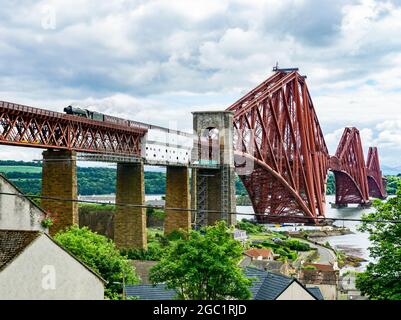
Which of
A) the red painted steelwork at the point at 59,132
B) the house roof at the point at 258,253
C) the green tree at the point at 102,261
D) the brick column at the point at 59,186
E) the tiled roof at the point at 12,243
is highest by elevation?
the red painted steelwork at the point at 59,132

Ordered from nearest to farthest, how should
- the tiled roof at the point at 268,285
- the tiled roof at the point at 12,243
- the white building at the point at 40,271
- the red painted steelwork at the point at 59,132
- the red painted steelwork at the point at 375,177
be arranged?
1. the white building at the point at 40,271
2. the tiled roof at the point at 12,243
3. the tiled roof at the point at 268,285
4. the red painted steelwork at the point at 59,132
5. the red painted steelwork at the point at 375,177

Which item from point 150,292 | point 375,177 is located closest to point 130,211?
point 150,292

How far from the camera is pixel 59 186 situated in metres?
33.2

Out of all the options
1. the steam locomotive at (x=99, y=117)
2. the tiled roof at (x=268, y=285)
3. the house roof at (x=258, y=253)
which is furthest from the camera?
the house roof at (x=258, y=253)

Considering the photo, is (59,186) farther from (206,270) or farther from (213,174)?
(213,174)

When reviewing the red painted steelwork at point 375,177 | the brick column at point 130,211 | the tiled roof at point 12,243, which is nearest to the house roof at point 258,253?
the brick column at point 130,211

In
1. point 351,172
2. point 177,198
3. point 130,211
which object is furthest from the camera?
point 351,172

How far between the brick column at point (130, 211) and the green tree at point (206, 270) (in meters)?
19.2

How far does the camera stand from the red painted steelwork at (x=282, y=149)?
254 ft

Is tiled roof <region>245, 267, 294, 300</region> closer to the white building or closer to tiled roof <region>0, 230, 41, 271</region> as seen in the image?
the white building

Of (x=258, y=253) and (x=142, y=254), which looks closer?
(x=142, y=254)

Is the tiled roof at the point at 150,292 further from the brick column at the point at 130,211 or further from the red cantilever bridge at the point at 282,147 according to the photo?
the red cantilever bridge at the point at 282,147

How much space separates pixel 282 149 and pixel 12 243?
72690mm

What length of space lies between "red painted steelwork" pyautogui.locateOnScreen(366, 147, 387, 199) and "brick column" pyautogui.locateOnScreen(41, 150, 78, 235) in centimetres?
15376
